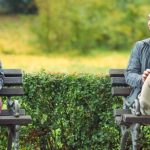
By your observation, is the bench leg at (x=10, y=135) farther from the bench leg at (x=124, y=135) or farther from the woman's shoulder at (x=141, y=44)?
the woman's shoulder at (x=141, y=44)

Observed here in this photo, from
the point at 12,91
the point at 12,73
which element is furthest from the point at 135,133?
the point at 12,73

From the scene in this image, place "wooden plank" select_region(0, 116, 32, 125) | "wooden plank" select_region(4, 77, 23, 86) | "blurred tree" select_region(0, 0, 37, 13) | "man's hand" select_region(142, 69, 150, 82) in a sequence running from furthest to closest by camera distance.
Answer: "blurred tree" select_region(0, 0, 37, 13), "wooden plank" select_region(4, 77, 23, 86), "man's hand" select_region(142, 69, 150, 82), "wooden plank" select_region(0, 116, 32, 125)

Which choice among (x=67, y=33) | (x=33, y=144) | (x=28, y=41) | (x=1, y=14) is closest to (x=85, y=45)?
(x=67, y=33)

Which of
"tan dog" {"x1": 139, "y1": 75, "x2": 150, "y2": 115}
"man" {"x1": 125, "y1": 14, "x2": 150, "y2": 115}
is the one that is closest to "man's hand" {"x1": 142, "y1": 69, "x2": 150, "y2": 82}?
"man" {"x1": 125, "y1": 14, "x2": 150, "y2": 115}

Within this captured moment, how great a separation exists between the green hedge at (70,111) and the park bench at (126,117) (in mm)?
150

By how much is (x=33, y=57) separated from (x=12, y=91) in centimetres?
1396

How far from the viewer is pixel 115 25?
75.0 ft

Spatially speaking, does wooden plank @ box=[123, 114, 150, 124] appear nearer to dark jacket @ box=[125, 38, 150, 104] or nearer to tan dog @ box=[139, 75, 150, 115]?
tan dog @ box=[139, 75, 150, 115]

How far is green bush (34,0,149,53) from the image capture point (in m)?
21.5

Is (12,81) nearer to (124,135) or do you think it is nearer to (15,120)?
(15,120)

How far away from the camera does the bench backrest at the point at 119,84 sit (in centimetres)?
640

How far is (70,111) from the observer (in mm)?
6691

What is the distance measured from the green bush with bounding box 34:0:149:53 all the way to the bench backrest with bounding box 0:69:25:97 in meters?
14.8

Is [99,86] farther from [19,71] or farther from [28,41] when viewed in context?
[28,41]
